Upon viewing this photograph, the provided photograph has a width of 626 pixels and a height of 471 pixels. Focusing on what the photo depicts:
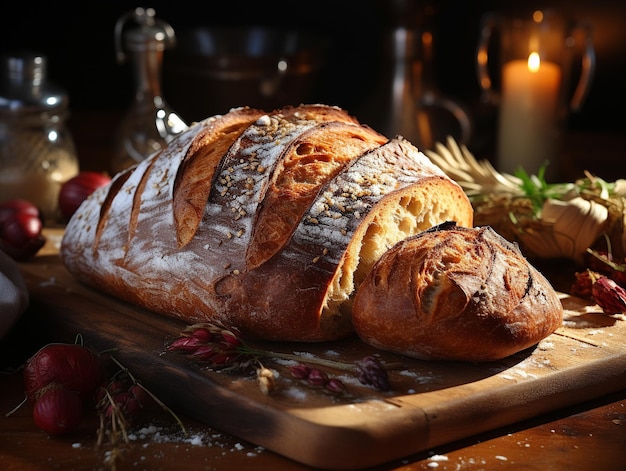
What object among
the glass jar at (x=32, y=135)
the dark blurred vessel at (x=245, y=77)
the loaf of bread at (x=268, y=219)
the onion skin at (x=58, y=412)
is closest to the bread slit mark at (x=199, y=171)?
the loaf of bread at (x=268, y=219)

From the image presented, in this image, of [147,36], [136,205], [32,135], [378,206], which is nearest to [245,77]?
[147,36]

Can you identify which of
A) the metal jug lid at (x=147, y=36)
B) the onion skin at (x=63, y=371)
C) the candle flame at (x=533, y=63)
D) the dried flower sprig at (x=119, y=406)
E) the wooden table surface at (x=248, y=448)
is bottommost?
the wooden table surface at (x=248, y=448)

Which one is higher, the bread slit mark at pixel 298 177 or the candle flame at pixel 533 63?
the candle flame at pixel 533 63

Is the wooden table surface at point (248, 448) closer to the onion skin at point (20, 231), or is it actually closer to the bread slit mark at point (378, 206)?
the bread slit mark at point (378, 206)

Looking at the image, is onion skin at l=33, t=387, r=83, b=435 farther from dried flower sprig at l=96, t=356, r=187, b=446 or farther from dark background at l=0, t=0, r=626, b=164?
dark background at l=0, t=0, r=626, b=164

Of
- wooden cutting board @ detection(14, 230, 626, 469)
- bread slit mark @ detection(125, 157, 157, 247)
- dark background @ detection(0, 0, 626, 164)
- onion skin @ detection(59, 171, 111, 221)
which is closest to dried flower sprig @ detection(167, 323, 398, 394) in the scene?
wooden cutting board @ detection(14, 230, 626, 469)

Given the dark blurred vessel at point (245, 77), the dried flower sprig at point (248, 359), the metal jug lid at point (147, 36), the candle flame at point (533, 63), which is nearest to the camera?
the dried flower sprig at point (248, 359)
